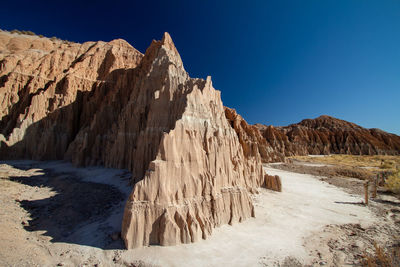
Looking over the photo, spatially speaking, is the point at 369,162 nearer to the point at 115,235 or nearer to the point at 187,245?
the point at 187,245

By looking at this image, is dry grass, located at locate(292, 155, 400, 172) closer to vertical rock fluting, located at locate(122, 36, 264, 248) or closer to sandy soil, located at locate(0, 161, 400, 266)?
sandy soil, located at locate(0, 161, 400, 266)

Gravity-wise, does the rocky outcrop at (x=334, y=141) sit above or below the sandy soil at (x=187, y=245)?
above

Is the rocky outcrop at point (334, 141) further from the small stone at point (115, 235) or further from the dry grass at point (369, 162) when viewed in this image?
the small stone at point (115, 235)

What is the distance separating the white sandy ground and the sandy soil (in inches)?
1.8

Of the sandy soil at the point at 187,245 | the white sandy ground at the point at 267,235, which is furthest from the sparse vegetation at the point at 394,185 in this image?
the white sandy ground at the point at 267,235

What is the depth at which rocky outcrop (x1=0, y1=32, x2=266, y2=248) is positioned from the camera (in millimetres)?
9172

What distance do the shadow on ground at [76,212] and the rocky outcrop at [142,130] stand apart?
2240mm

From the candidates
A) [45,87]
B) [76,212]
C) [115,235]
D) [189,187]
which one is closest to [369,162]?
[189,187]

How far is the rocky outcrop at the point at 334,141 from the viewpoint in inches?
2710

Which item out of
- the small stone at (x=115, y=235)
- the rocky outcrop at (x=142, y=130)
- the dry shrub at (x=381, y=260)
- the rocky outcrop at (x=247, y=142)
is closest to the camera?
the dry shrub at (x=381, y=260)

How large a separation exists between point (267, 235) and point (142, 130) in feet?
48.1

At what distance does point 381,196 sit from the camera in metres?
19.7

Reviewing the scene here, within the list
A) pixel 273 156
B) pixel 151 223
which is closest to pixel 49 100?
pixel 151 223

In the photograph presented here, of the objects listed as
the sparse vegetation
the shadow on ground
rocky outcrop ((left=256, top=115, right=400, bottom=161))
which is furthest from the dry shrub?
rocky outcrop ((left=256, top=115, right=400, bottom=161))
